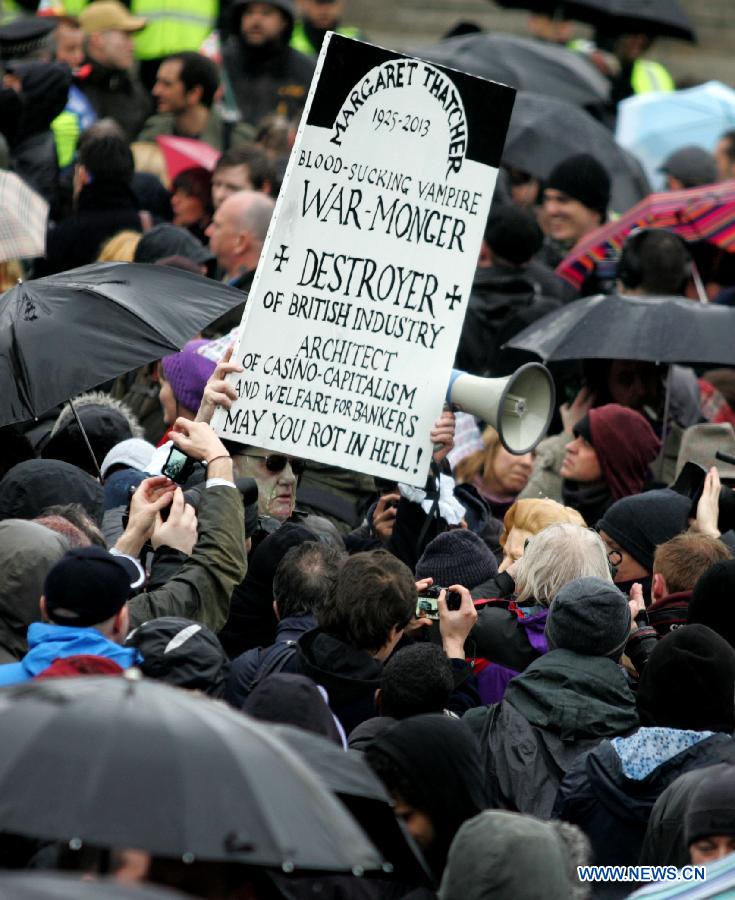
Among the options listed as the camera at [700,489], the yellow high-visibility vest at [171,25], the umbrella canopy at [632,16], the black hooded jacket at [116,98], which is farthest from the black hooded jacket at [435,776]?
the umbrella canopy at [632,16]

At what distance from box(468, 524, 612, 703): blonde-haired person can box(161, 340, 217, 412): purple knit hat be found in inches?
63.9

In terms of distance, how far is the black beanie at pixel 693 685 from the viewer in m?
4.81

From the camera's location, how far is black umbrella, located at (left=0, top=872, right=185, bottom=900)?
2.39 metres

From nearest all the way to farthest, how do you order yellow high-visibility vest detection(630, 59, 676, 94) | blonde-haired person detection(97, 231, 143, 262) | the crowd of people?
the crowd of people
blonde-haired person detection(97, 231, 143, 262)
yellow high-visibility vest detection(630, 59, 676, 94)

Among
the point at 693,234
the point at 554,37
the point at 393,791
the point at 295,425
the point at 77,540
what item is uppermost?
the point at 554,37

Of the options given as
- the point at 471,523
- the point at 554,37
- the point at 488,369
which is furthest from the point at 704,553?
the point at 554,37

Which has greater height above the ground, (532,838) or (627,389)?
(627,389)

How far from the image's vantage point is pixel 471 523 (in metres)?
6.98

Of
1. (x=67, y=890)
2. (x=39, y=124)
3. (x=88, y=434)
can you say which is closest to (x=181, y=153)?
(x=39, y=124)

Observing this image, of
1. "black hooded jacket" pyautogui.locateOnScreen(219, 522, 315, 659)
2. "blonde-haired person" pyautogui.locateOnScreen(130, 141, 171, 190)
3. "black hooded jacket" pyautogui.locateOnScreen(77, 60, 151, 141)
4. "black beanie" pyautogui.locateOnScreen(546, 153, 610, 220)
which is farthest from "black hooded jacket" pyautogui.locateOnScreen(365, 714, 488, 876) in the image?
"black hooded jacket" pyautogui.locateOnScreen(77, 60, 151, 141)

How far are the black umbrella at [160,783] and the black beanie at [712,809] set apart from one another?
1.11m

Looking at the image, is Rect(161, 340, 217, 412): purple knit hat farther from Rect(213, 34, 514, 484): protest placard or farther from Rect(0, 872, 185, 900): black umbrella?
Rect(0, 872, 185, 900): black umbrella

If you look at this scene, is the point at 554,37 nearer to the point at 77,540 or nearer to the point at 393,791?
the point at 77,540

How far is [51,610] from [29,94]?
22.3 feet
